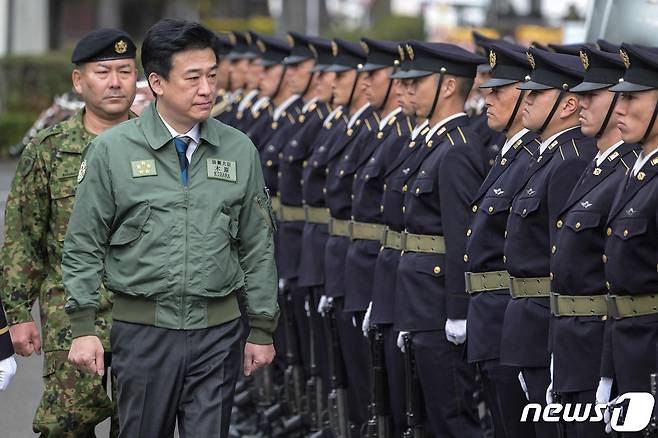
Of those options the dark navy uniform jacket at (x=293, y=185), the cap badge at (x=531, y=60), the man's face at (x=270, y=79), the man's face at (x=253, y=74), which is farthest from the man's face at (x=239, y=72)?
the cap badge at (x=531, y=60)

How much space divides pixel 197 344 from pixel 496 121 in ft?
6.65

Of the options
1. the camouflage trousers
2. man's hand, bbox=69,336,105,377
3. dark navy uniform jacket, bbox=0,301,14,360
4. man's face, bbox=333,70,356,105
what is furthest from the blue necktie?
man's face, bbox=333,70,356,105

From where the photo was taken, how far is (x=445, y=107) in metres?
8.05

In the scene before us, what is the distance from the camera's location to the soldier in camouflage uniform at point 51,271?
23.1 ft

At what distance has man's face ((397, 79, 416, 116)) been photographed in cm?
814

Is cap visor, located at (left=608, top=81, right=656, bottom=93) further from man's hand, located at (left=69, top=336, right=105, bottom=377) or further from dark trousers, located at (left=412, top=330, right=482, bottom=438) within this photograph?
dark trousers, located at (left=412, top=330, right=482, bottom=438)

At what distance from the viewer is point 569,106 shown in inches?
270

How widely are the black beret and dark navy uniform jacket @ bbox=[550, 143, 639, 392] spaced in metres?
2.27

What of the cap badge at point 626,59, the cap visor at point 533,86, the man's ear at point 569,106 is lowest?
Answer: the man's ear at point 569,106

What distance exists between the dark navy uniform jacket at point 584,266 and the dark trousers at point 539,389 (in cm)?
37

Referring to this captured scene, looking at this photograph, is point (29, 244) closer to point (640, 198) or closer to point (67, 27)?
point (640, 198)

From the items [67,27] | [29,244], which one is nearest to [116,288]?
[29,244]

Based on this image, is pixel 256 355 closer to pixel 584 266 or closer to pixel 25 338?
pixel 584 266

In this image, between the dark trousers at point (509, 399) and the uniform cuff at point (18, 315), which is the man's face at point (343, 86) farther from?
the uniform cuff at point (18, 315)
